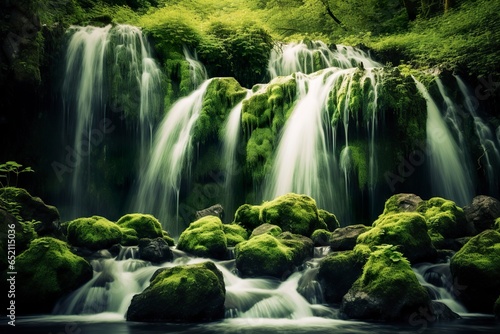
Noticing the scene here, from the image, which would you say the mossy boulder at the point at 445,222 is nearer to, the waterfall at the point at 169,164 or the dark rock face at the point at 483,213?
the dark rock face at the point at 483,213

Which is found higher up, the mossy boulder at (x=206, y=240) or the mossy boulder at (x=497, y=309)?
the mossy boulder at (x=206, y=240)

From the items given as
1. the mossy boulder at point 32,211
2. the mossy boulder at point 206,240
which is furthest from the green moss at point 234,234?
the mossy boulder at point 32,211

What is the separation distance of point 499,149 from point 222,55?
35.1 feet

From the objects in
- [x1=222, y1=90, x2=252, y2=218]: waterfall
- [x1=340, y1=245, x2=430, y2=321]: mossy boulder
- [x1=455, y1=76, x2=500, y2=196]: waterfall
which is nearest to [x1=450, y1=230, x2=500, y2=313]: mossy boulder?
[x1=340, y1=245, x2=430, y2=321]: mossy boulder

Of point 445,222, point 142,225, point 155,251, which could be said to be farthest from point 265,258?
point 445,222

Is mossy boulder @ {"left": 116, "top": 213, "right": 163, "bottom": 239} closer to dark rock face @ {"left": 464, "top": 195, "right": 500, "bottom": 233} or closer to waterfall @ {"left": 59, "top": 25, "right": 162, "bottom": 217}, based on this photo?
waterfall @ {"left": 59, "top": 25, "right": 162, "bottom": 217}

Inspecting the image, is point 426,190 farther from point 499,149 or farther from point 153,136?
point 153,136

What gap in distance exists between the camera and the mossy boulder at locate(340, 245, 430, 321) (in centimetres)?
682

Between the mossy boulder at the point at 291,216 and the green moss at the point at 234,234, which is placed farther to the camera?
the green moss at the point at 234,234

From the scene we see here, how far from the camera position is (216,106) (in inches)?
614

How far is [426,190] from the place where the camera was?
47.4ft

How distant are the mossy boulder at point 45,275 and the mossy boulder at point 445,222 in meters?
7.15

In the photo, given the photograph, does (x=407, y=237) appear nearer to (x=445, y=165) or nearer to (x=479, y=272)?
(x=479, y=272)

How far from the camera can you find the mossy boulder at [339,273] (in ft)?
25.1
